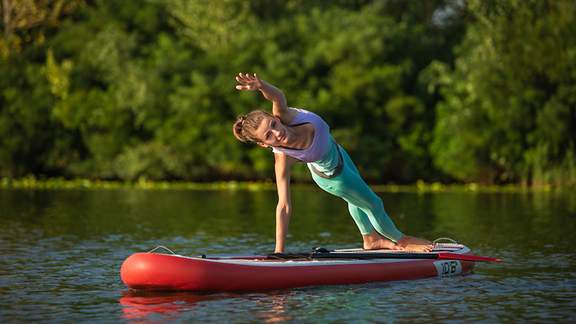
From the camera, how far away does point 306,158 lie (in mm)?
14406

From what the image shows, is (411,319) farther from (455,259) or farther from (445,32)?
(445,32)

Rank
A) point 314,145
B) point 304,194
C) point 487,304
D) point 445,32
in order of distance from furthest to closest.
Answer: point 445,32
point 304,194
point 314,145
point 487,304

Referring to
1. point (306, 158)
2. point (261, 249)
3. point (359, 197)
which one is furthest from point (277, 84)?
point (306, 158)

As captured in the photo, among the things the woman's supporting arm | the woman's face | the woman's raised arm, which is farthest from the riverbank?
the woman's face

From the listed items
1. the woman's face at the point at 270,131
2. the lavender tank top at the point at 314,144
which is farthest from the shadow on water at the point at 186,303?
the woman's face at the point at 270,131

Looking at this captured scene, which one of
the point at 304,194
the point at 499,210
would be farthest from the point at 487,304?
the point at 304,194

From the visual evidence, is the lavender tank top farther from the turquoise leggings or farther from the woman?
the turquoise leggings

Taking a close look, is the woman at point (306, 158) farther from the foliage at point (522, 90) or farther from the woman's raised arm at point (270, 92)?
the foliage at point (522, 90)

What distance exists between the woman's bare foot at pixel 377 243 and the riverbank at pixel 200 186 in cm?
2478

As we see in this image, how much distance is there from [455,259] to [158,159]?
30.6 meters

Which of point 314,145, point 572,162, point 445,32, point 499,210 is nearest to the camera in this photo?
point 314,145

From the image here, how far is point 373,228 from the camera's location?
16406mm

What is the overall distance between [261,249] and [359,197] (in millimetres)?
4937

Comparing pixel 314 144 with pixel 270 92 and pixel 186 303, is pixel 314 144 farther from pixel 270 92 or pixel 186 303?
pixel 186 303
